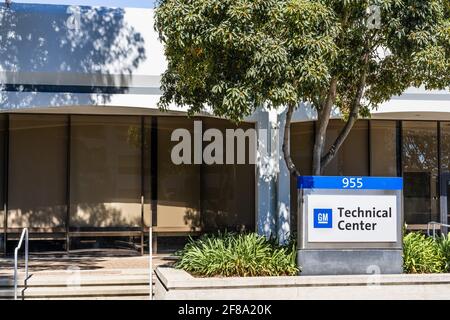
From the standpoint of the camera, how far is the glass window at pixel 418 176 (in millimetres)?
19062

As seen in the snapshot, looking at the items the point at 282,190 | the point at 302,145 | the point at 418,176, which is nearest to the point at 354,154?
the point at 302,145

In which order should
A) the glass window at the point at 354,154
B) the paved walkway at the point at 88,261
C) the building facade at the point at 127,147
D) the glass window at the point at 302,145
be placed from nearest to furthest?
the paved walkway at the point at 88,261 < the building facade at the point at 127,147 < the glass window at the point at 302,145 < the glass window at the point at 354,154

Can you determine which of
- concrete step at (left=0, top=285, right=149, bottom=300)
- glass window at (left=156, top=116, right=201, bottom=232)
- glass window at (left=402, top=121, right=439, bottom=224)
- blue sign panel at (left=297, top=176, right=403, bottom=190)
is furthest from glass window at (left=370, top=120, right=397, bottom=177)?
concrete step at (left=0, top=285, right=149, bottom=300)

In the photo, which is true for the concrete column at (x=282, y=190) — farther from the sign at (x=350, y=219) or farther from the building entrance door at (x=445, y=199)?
the building entrance door at (x=445, y=199)

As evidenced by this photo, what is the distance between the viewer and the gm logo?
11.9 metres

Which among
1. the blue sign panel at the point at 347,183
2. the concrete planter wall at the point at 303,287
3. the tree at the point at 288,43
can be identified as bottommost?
the concrete planter wall at the point at 303,287

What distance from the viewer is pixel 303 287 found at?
36.7 feet

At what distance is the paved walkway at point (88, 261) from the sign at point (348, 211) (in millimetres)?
3972

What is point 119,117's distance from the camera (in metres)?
17.9

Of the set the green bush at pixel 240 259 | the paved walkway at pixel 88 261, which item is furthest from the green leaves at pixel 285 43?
the paved walkway at pixel 88 261

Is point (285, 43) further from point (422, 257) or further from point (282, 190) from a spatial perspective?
point (282, 190)

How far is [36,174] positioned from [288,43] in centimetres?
950

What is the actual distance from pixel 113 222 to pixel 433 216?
917 cm

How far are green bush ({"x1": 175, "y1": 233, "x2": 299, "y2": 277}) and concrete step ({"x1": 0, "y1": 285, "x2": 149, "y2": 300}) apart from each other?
982mm
